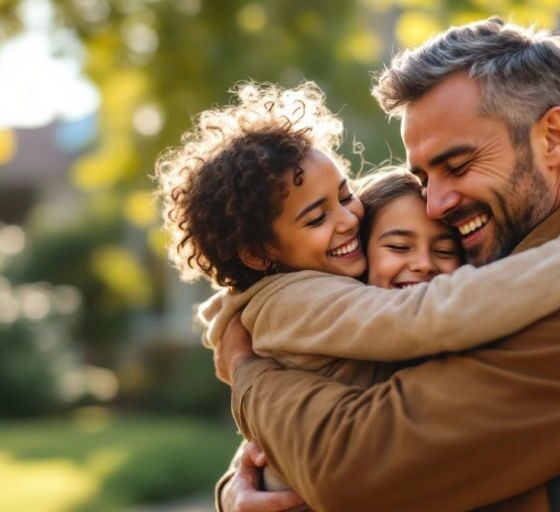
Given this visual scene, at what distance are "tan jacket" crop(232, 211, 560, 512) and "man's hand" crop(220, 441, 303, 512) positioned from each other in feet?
0.92

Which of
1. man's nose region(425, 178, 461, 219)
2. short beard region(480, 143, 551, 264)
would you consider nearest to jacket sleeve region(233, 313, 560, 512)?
short beard region(480, 143, 551, 264)

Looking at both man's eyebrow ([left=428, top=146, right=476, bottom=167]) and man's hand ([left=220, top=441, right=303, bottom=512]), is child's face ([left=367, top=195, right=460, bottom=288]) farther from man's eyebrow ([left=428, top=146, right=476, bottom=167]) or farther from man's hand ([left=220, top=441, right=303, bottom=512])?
man's hand ([left=220, top=441, right=303, bottom=512])

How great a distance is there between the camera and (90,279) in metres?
22.9

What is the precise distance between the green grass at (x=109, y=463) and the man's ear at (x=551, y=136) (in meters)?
8.59

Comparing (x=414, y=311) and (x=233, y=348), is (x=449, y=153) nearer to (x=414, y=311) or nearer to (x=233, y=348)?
(x=414, y=311)

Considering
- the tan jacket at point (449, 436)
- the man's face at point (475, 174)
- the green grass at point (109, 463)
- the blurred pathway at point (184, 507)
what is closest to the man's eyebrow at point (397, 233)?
the man's face at point (475, 174)

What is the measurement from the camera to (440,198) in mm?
3184

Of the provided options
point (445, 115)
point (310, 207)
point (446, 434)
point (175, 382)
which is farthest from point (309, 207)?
point (175, 382)

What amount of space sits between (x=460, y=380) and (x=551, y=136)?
811 millimetres

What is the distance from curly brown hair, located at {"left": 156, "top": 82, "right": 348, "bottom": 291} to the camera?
10.9 ft

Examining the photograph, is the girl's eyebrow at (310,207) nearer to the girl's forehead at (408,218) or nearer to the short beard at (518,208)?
the girl's forehead at (408,218)

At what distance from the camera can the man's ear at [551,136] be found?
123 inches

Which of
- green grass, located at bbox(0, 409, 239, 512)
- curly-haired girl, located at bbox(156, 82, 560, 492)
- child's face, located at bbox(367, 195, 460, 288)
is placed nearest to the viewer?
curly-haired girl, located at bbox(156, 82, 560, 492)

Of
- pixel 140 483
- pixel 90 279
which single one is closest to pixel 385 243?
pixel 140 483
